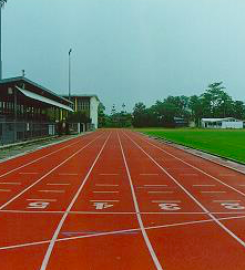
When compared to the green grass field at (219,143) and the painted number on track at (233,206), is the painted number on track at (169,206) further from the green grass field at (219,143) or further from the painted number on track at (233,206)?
the green grass field at (219,143)

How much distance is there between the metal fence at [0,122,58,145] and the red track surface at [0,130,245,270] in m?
15.3

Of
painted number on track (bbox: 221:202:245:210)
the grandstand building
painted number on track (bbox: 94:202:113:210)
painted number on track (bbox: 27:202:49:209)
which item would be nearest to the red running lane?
painted number on track (bbox: 221:202:245:210)

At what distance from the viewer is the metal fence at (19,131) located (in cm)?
2938

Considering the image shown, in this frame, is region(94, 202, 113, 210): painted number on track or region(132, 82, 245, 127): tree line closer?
region(94, 202, 113, 210): painted number on track

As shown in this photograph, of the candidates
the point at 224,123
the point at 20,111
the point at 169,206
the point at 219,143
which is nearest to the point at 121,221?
the point at 169,206

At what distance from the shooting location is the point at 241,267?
5297 millimetres

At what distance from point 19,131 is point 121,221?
85.3 feet

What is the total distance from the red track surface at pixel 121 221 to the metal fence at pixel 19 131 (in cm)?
1535

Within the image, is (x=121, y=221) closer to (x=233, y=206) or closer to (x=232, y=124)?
(x=233, y=206)

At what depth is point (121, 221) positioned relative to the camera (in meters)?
7.80

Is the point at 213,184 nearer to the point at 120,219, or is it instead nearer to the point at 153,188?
the point at 153,188

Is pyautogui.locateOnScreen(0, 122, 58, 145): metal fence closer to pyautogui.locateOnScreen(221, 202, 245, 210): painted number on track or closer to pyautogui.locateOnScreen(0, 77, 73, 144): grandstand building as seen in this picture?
pyautogui.locateOnScreen(0, 77, 73, 144): grandstand building

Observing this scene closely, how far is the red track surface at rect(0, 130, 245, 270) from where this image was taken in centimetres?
559

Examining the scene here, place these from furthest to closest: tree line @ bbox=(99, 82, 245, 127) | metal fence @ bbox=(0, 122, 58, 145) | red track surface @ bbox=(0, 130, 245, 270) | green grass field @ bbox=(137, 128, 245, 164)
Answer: tree line @ bbox=(99, 82, 245, 127)
metal fence @ bbox=(0, 122, 58, 145)
green grass field @ bbox=(137, 128, 245, 164)
red track surface @ bbox=(0, 130, 245, 270)
